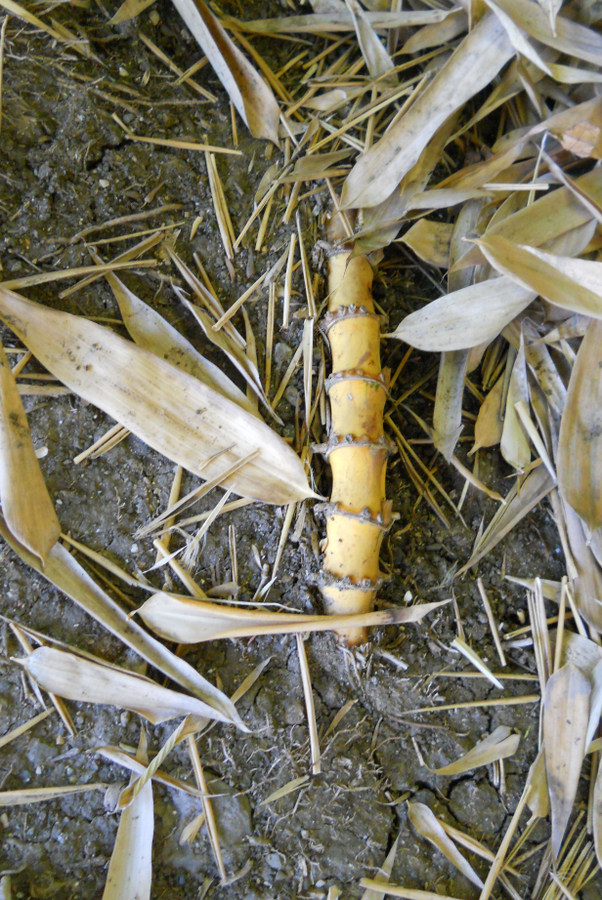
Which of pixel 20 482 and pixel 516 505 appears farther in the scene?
pixel 516 505

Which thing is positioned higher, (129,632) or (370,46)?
(370,46)

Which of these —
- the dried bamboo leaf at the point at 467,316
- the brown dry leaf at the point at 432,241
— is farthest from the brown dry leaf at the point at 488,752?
the brown dry leaf at the point at 432,241

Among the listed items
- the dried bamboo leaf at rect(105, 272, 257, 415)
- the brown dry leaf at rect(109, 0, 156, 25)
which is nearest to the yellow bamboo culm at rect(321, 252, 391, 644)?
the dried bamboo leaf at rect(105, 272, 257, 415)

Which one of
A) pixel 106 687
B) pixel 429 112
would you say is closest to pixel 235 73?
pixel 429 112

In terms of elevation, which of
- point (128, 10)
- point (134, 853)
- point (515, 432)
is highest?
point (128, 10)

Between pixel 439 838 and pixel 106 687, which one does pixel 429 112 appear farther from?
pixel 439 838

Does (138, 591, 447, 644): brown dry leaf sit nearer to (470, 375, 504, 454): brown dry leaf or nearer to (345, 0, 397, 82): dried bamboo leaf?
(470, 375, 504, 454): brown dry leaf
